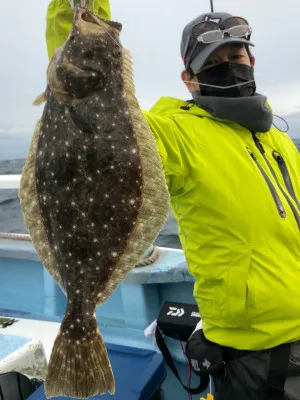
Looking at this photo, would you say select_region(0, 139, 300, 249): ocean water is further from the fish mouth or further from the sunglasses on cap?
the fish mouth

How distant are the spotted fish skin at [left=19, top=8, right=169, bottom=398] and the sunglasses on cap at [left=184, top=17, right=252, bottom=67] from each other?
1.01m

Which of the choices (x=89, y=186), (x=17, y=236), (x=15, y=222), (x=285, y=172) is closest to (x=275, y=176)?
(x=285, y=172)

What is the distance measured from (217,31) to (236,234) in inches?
47.9

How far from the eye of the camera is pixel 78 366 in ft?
4.77

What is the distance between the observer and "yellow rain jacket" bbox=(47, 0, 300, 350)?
1961 millimetres

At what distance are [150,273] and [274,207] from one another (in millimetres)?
2153

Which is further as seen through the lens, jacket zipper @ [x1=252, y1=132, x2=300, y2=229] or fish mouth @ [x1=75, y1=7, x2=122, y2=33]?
jacket zipper @ [x1=252, y1=132, x2=300, y2=229]

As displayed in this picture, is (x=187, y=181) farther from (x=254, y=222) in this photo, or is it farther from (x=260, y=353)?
(x=260, y=353)

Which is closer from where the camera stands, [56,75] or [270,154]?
[56,75]

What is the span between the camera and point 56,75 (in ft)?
4.54

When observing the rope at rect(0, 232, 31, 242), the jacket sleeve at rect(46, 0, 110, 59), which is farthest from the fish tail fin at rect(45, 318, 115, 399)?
the rope at rect(0, 232, 31, 242)

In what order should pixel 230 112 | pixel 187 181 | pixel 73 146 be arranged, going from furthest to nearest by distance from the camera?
pixel 230 112
pixel 187 181
pixel 73 146

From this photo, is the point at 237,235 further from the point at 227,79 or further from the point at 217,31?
the point at 217,31

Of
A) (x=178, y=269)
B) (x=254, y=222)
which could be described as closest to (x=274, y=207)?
(x=254, y=222)
